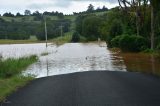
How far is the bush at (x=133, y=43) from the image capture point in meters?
49.2

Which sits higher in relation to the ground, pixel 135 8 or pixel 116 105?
pixel 135 8

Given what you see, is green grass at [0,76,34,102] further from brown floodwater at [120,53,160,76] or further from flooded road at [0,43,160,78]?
brown floodwater at [120,53,160,76]

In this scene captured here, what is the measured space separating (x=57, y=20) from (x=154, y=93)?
184461mm

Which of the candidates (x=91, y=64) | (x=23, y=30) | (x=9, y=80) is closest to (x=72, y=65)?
(x=91, y=64)

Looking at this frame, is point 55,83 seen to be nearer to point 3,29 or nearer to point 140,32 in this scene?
point 140,32

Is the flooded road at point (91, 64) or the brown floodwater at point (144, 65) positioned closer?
the brown floodwater at point (144, 65)

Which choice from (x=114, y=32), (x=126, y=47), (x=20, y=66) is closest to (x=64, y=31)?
(x=114, y=32)

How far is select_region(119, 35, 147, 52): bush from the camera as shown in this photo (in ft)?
161

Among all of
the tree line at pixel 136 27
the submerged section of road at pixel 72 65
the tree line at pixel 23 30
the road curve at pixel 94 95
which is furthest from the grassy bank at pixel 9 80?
the tree line at pixel 23 30

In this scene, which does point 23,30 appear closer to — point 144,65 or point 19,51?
point 19,51

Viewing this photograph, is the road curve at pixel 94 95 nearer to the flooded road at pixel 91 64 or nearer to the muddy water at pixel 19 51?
the flooded road at pixel 91 64

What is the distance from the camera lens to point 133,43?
4950 centimetres

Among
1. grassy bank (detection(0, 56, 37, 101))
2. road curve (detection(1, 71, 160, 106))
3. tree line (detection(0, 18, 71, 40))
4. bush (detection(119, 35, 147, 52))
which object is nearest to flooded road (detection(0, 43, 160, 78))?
grassy bank (detection(0, 56, 37, 101))

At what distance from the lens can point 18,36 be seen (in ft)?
522
